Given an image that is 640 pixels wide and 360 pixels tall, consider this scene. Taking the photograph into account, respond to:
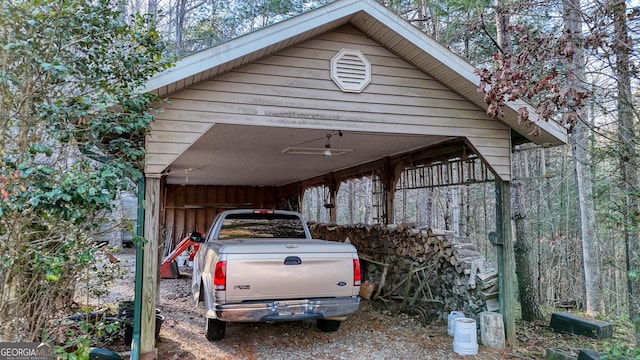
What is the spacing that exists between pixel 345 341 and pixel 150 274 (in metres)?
2.73

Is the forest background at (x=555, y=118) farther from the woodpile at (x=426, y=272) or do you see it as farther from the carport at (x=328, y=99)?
the woodpile at (x=426, y=272)

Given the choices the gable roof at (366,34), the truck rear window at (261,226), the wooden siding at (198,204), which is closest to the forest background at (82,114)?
the gable roof at (366,34)

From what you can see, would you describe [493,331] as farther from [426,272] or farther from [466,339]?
[426,272]

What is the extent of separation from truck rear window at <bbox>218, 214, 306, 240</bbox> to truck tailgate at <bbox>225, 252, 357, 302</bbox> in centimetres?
169

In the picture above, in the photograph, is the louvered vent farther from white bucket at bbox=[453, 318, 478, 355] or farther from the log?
the log

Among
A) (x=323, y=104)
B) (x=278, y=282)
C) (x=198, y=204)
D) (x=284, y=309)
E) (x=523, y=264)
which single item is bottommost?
(x=284, y=309)

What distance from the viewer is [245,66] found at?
4.70m

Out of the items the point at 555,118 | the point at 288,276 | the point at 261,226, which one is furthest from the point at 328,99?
the point at 555,118

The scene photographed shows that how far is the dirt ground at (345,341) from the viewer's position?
4.80m

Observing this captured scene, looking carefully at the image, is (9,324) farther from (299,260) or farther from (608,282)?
(608,282)

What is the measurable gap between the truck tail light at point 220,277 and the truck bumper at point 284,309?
8.1 inches

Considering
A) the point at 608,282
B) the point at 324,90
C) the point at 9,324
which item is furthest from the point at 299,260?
the point at 608,282

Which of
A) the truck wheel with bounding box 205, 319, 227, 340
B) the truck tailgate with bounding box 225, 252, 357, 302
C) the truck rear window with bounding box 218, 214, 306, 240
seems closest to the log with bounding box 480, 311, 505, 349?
the truck tailgate with bounding box 225, 252, 357, 302

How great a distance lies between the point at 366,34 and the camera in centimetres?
520
